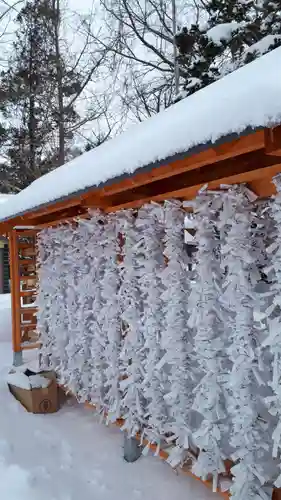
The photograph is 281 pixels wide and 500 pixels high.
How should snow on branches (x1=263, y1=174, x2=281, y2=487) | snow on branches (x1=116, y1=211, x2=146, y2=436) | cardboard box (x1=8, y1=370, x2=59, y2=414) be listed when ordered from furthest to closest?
1. cardboard box (x1=8, y1=370, x2=59, y2=414)
2. snow on branches (x1=116, y1=211, x2=146, y2=436)
3. snow on branches (x1=263, y1=174, x2=281, y2=487)

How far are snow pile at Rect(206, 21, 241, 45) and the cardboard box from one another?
262 inches

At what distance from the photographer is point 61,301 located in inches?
190

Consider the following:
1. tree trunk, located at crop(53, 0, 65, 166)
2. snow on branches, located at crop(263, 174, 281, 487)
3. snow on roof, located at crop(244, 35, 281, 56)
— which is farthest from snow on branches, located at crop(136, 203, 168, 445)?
tree trunk, located at crop(53, 0, 65, 166)

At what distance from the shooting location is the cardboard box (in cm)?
456

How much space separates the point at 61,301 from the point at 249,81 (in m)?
3.54

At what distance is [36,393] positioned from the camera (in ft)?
15.0

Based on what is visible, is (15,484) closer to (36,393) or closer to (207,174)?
(36,393)

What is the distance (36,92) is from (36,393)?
36.8 feet

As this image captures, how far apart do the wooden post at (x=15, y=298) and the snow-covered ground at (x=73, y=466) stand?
1766 mm

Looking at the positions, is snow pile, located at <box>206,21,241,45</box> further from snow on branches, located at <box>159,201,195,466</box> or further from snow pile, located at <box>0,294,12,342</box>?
snow pile, located at <box>0,294,12,342</box>

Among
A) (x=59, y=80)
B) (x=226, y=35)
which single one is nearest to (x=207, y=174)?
(x=226, y=35)

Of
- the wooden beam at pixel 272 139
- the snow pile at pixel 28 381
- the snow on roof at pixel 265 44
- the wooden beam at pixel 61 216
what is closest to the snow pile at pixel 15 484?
the snow pile at pixel 28 381

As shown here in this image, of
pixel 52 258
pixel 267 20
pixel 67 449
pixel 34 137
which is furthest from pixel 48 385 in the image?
pixel 34 137

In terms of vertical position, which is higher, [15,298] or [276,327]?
[276,327]
